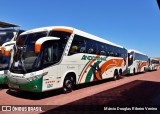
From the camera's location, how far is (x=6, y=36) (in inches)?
512

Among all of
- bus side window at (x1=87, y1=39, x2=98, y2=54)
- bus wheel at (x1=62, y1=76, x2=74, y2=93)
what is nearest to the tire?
bus side window at (x1=87, y1=39, x2=98, y2=54)

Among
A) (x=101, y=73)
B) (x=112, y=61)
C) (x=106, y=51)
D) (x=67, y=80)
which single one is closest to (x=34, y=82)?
(x=67, y=80)

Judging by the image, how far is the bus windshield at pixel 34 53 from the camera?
8.66 metres

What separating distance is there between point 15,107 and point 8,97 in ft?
6.18

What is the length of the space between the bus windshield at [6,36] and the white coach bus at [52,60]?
295cm

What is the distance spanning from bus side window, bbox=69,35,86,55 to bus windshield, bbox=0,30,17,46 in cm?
434

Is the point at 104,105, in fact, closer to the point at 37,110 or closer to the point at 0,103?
the point at 37,110

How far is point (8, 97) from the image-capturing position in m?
9.11

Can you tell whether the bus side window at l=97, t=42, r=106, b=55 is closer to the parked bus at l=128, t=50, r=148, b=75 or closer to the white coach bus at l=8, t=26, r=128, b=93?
the white coach bus at l=8, t=26, r=128, b=93

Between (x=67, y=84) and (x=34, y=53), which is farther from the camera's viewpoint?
(x=67, y=84)

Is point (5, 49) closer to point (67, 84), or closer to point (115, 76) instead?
point (67, 84)

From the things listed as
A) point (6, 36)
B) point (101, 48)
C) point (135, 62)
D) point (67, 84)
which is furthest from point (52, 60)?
point (135, 62)

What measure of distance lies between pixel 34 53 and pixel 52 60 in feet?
2.80

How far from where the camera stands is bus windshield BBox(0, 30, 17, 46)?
12.9 metres
